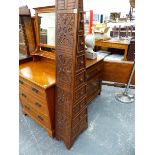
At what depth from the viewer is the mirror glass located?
1773mm

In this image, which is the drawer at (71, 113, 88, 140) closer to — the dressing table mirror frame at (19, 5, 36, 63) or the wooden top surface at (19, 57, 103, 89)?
the wooden top surface at (19, 57, 103, 89)

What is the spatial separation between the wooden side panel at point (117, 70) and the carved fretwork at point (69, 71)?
37.7 inches

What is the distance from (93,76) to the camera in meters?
2.11

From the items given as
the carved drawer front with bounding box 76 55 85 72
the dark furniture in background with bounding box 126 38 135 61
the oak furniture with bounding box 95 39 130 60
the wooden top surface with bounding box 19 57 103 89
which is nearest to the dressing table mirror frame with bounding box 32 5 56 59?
the wooden top surface with bounding box 19 57 103 89

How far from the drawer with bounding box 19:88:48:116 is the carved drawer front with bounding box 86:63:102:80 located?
662 mm

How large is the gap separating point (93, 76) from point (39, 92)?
85 cm

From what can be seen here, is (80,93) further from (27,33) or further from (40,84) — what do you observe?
(27,33)

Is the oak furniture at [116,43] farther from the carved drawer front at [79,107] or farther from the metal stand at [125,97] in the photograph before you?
the carved drawer front at [79,107]

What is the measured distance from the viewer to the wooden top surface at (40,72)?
1.50 meters

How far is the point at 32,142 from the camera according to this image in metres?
1.67

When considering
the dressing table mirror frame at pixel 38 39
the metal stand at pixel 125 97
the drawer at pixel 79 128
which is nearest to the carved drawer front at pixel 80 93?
the drawer at pixel 79 128
